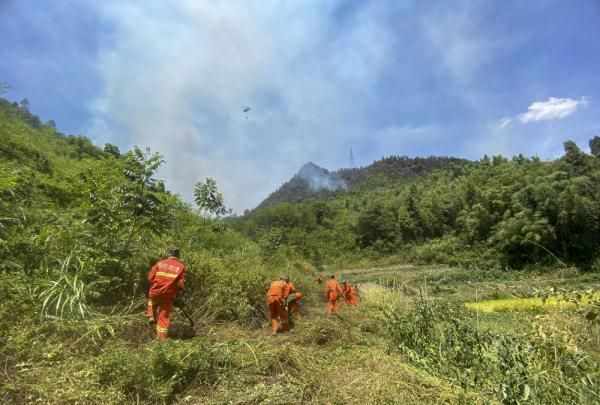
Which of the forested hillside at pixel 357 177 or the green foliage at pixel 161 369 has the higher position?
the forested hillside at pixel 357 177

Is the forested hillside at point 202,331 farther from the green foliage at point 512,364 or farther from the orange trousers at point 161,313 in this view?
the orange trousers at point 161,313

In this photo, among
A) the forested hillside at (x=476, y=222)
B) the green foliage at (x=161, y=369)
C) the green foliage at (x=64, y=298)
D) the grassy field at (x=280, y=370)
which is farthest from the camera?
the forested hillside at (x=476, y=222)

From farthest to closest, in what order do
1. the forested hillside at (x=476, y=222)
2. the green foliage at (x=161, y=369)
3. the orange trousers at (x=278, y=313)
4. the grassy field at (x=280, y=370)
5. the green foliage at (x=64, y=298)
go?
the forested hillside at (x=476, y=222)
the orange trousers at (x=278, y=313)
the green foliage at (x=64, y=298)
the green foliage at (x=161, y=369)
the grassy field at (x=280, y=370)

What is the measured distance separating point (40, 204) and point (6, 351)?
4.09m

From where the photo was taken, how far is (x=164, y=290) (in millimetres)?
5730

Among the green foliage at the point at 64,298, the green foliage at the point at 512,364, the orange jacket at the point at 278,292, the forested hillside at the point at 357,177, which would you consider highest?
the forested hillside at the point at 357,177

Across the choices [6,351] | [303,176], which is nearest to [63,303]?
[6,351]

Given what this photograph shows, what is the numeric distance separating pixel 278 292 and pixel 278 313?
47 centimetres

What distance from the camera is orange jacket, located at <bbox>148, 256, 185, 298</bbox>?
5742 mm

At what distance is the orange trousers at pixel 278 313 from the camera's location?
Answer: 8.00m

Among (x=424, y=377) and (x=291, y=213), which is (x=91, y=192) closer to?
(x=424, y=377)

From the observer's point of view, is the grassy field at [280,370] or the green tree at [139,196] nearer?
the grassy field at [280,370]

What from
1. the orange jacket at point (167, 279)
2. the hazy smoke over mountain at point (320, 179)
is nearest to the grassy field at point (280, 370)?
the orange jacket at point (167, 279)

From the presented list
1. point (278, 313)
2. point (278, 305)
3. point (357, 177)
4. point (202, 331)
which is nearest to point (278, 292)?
point (278, 305)
